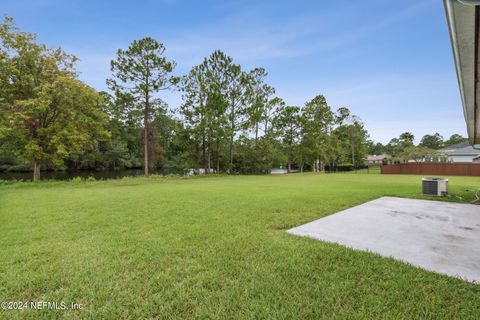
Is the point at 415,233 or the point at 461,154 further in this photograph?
the point at 461,154

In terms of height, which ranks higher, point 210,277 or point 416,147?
point 416,147

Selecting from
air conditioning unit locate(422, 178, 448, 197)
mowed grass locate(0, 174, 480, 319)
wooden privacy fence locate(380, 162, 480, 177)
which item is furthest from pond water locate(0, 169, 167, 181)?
wooden privacy fence locate(380, 162, 480, 177)

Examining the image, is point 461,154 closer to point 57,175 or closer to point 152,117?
point 152,117

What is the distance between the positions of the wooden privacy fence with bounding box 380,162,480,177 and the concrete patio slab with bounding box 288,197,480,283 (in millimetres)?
18368

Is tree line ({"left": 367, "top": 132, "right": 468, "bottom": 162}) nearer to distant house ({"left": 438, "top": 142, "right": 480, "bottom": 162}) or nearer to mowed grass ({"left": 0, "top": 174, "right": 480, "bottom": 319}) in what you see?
distant house ({"left": 438, "top": 142, "right": 480, "bottom": 162})

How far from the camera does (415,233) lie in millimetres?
3238

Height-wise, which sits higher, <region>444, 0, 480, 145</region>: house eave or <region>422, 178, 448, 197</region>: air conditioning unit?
<region>444, 0, 480, 145</region>: house eave

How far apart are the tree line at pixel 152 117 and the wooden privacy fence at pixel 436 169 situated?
7649 mm

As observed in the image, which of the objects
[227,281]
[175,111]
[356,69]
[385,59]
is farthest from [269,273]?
[175,111]

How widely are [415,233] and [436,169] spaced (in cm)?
2209

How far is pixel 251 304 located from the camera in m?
1.62

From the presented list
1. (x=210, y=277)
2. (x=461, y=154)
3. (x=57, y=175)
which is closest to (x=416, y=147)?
(x=461, y=154)

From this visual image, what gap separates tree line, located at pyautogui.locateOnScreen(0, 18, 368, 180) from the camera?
470 inches

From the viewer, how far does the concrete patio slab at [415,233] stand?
2330 millimetres
